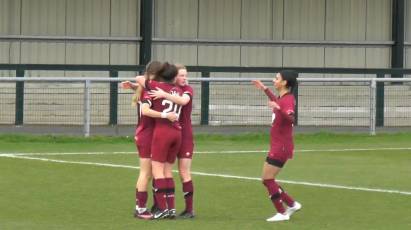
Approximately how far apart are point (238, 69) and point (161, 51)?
6801 millimetres

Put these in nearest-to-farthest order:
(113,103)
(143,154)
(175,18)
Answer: (143,154) < (113,103) < (175,18)

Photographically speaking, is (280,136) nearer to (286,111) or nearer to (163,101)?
(286,111)

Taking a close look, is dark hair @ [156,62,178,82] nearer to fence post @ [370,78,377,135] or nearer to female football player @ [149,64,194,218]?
female football player @ [149,64,194,218]

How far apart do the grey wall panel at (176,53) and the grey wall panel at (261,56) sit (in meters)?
1.60

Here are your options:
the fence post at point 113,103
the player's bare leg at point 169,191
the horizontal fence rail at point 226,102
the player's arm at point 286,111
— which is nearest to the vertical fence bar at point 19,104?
the horizontal fence rail at point 226,102

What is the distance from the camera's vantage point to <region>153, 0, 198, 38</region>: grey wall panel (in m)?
33.7

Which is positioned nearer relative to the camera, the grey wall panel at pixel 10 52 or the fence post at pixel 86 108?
the fence post at pixel 86 108

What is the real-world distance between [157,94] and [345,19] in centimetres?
2430

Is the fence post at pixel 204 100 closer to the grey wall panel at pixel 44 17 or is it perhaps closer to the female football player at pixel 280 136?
the grey wall panel at pixel 44 17

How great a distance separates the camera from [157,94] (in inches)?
438

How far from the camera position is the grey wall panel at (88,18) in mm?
32938

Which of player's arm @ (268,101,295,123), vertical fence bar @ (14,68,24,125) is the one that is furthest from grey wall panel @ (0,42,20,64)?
player's arm @ (268,101,295,123)

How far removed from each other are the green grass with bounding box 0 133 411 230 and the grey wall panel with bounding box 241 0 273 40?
12.8 m

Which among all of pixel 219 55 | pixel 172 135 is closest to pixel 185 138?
pixel 172 135
